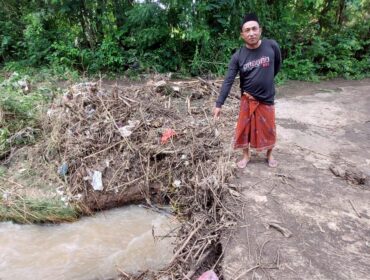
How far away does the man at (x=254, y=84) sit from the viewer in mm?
3385

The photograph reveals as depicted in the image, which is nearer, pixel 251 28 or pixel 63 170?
pixel 251 28

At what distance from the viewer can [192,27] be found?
6.75 metres

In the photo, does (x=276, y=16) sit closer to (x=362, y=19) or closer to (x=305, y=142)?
(x=362, y=19)

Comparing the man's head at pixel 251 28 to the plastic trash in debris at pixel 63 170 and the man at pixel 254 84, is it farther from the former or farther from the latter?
the plastic trash in debris at pixel 63 170

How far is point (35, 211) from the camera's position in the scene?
4023 millimetres

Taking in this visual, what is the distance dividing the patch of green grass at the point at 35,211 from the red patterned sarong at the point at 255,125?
207 centimetres

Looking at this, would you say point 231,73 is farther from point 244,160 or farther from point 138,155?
point 138,155

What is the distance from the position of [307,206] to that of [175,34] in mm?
4870

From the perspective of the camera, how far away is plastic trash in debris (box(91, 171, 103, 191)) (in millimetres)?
4234

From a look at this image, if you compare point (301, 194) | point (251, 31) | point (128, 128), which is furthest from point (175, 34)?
point (301, 194)

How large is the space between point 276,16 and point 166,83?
2984 millimetres

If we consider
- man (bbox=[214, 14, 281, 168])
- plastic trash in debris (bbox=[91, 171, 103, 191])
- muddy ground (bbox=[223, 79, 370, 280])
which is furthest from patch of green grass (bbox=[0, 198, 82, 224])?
man (bbox=[214, 14, 281, 168])

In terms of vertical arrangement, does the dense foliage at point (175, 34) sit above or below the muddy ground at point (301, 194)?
above

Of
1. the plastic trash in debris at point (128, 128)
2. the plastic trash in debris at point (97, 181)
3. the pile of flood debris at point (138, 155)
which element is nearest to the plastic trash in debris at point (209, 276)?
the pile of flood debris at point (138, 155)
